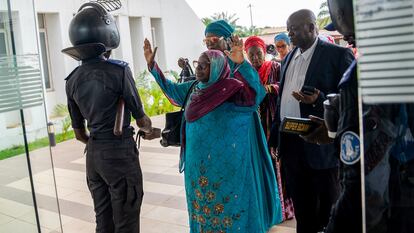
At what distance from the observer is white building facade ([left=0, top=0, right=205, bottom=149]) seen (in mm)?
1823

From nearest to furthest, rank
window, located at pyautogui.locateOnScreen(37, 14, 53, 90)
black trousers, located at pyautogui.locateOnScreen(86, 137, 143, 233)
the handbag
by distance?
black trousers, located at pyautogui.locateOnScreen(86, 137, 143, 233) → the handbag → window, located at pyautogui.locateOnScreen(37, 14, 53, 90)

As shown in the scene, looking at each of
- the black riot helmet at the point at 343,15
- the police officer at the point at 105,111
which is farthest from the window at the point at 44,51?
the black riot helmet at the point at 343,15

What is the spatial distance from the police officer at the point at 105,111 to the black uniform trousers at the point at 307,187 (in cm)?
89

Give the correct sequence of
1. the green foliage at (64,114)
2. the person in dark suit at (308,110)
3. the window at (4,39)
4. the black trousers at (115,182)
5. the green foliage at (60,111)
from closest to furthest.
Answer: the window at (4,39) → the person in dark suit at (308,110) → the black trousers at (115,182) → the green foliage at (64,114) → the green foliage at (60,111)

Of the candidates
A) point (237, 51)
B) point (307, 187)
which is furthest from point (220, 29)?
point (307, 187)

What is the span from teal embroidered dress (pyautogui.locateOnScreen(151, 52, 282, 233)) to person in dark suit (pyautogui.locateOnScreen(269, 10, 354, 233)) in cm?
19

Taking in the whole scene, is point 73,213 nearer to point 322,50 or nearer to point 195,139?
point 195,139

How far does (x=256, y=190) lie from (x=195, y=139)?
50 centimetres

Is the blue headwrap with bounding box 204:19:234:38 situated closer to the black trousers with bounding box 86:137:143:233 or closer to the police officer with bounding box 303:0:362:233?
the black trousers with bounding box 86:137:143:233

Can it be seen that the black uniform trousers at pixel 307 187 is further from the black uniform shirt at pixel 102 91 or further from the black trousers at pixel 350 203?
the black trousers at pixel 350 203

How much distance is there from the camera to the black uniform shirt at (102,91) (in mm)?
2289

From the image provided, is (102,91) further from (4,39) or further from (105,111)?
(4,39)

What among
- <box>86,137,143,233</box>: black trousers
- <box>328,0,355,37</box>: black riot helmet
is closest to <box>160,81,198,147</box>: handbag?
<box>86,137,143,233</box>: black trousers

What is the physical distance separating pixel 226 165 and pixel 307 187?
482 mm
